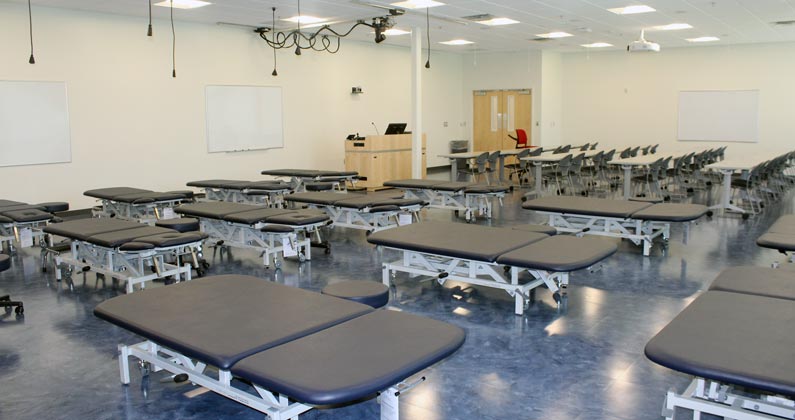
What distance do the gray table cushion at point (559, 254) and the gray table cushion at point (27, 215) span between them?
15.4ft

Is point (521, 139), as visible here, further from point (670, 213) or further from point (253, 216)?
point (253, 216)

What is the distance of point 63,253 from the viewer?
6008 millimetres

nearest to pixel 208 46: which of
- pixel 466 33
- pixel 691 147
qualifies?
pixel 466 33

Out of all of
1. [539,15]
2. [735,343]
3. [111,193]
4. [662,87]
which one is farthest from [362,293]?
[662,87]

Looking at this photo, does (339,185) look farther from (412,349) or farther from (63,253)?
(412,349)

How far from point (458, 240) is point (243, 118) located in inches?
293

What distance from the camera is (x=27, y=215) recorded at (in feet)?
20.9

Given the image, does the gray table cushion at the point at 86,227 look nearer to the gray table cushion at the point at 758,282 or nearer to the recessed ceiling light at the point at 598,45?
the gray table cushion at the point at 758,282

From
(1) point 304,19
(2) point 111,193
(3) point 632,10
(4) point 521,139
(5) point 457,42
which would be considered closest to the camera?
(2) point 111,193

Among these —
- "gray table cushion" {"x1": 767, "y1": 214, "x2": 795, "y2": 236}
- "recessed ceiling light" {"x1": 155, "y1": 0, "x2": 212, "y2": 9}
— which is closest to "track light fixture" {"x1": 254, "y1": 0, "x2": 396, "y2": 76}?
"recessed ceiling light" {"x1": 155, "y1": 0, "x2": 212, "y2": 9}

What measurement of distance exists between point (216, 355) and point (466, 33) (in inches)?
426

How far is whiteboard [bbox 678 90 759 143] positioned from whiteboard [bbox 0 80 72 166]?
1306cm

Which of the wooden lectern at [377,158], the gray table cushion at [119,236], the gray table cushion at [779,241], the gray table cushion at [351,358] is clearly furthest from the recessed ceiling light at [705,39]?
the gray table cushion at [351,358]

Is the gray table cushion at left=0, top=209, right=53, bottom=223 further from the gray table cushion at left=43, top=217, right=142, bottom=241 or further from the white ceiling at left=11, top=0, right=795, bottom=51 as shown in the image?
the white ceiling at left=11, top=0, right=795, bottom=51
